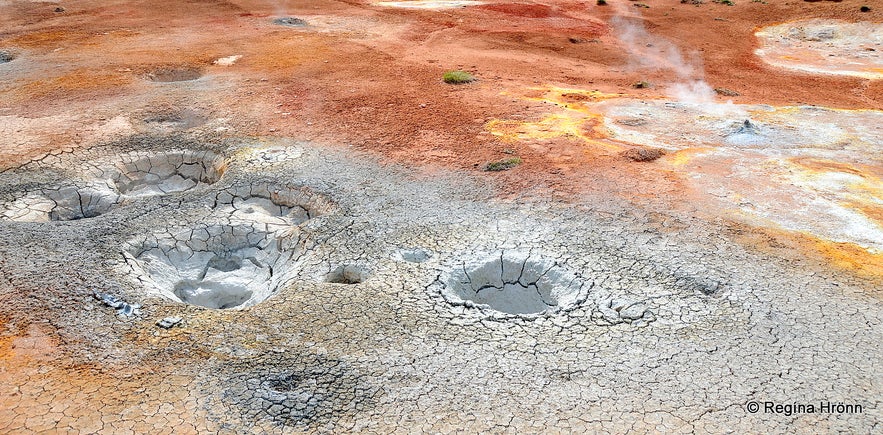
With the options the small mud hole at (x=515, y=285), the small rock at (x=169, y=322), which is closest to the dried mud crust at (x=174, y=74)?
the small rock at (x=169, y=322)

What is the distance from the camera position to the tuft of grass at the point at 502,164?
890 cm

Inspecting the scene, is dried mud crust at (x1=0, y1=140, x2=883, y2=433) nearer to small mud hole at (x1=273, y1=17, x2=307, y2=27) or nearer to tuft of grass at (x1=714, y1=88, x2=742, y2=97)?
tuft of grass at (x1=714, y1=88, x2=742, y2=97)

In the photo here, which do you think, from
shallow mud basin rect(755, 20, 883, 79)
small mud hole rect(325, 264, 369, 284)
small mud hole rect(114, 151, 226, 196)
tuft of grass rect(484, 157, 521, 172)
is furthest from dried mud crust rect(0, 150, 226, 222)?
shallow mud basin rect(755, 20, 883, 79)

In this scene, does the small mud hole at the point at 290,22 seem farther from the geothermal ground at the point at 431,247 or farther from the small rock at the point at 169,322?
the small rock at the point at 169,322

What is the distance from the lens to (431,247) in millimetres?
7012

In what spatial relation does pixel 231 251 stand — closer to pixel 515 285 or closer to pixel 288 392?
pixel 288 392

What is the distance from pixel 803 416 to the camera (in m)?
4.89

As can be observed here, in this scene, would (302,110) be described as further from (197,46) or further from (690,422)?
(690,422)

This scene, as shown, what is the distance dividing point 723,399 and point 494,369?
1.59 metres

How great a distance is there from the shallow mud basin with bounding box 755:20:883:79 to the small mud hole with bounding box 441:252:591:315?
10569mm

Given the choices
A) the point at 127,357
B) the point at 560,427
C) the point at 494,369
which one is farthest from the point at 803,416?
the point at 127,357

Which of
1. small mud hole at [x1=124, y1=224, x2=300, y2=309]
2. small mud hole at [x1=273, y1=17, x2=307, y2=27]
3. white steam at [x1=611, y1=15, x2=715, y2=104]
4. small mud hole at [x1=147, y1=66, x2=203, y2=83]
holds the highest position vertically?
small mud hole at [x1=273, y1=17, x2=307, y2=27]

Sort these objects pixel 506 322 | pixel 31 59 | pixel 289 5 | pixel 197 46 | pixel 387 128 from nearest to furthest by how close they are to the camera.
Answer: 1. pixel 506 322
2. pixel 387 128
3. pixel 31 59
4. pixel 197 46
5. pixel 289 5

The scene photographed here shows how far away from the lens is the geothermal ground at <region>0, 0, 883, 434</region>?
16.8 ft
